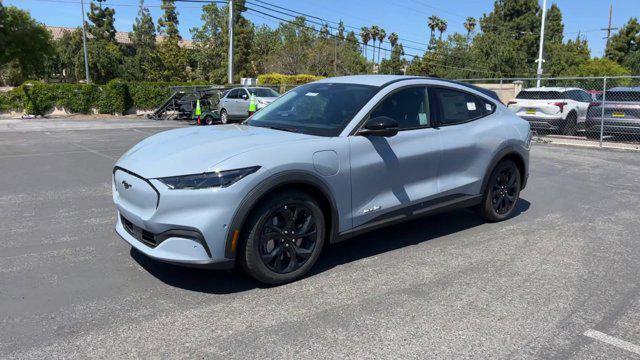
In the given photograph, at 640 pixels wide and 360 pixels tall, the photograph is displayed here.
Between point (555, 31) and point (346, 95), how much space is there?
6236 centimetres

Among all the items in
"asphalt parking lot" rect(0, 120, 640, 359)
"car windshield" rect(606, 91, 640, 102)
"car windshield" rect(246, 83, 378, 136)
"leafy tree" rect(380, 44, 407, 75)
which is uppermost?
"leafy tree" rect(380, 44, 407, 75)

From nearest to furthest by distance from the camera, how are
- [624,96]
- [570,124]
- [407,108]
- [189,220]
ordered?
1. [189,220]
2. [407,108]
3. [624,96]
4. [570,124]

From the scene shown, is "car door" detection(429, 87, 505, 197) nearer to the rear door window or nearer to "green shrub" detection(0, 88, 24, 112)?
the rear door window

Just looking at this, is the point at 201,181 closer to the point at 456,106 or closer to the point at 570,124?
the point at 456,106

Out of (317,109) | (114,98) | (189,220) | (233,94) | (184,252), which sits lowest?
(184,252)

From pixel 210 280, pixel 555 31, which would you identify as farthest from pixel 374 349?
pixel 555 31

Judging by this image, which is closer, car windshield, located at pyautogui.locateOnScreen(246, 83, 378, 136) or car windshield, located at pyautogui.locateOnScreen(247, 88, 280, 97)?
car windshield, located at pyautogui.locateOnScreen(246, 83, 378, 136)

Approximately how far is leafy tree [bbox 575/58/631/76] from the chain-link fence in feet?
114

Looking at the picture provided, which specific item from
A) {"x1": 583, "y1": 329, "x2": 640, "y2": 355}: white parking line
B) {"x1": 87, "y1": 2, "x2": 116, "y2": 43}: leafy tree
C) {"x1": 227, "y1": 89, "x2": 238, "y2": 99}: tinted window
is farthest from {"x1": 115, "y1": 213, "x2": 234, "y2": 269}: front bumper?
{"x1": 87, "y1": 2, "x2": 116, "y2": 43}: leafy tree

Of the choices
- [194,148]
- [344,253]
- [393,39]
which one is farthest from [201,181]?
[393,39]

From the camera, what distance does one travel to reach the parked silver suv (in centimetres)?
2106

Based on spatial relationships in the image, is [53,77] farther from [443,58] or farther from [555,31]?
[555,31]

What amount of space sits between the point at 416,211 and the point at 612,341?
200cm

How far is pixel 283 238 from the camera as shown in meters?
3.97
